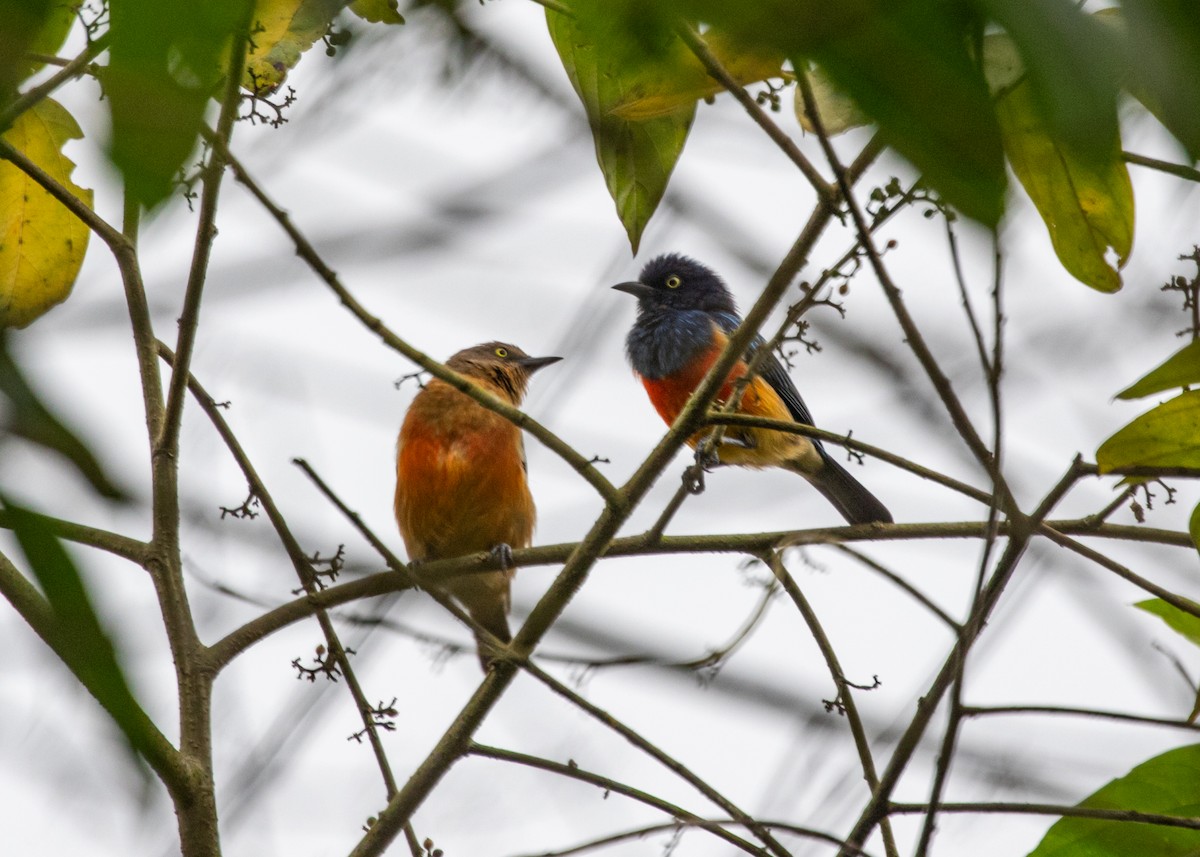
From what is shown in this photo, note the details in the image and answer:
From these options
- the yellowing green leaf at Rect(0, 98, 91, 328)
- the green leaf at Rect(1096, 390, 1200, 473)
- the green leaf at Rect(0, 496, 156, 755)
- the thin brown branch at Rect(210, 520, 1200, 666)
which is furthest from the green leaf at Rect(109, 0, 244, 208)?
the yellowing green leaf at Rect(0, 98, 91, 328)

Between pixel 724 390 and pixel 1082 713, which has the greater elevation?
pixel 724 390

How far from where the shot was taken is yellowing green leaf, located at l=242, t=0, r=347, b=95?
2488 millimetres

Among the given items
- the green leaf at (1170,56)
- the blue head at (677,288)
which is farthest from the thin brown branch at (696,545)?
the blue head at (677,288)

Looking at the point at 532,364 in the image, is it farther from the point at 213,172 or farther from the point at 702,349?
the point at 213,172

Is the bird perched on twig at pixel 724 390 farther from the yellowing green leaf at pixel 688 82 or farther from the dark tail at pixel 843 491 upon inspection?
the yellowing green leaf at pixel 688 82

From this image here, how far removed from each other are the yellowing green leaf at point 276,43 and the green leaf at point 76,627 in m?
1.70

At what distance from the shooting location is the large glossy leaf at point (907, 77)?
28.3 inches

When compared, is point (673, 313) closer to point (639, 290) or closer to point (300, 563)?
point (639, 290)

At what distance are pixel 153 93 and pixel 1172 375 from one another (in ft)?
4.88

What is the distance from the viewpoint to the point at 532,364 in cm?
680

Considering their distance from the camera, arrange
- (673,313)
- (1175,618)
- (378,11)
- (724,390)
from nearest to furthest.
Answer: (1175,618)
(378,11)
(724,390)
(673,313)

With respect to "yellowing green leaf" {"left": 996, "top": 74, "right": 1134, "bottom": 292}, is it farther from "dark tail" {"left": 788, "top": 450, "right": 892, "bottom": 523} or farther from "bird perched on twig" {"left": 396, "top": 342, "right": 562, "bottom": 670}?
"dark tail" {"left": 788, "top": 450, "right": 892, "bottom": 523}

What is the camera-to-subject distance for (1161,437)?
2.22m

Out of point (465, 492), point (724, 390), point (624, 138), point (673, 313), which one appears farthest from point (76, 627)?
point (673, 313)
